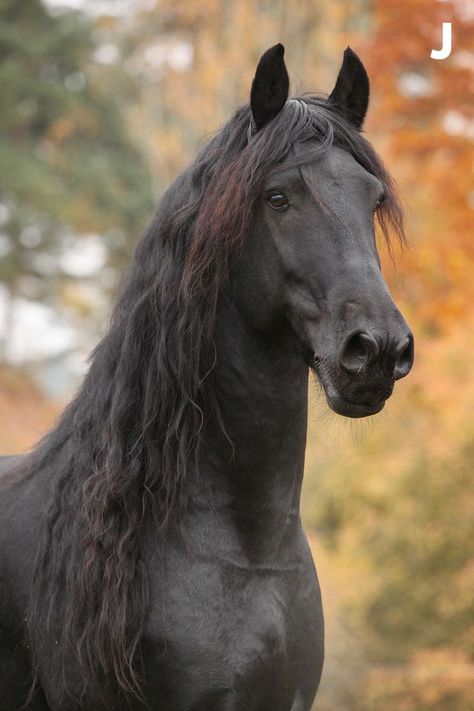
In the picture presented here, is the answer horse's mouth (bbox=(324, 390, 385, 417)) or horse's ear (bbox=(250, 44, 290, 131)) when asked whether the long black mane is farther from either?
horse's mouth (bbox=(324, 390, 385, 417))

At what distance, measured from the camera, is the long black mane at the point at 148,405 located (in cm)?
291

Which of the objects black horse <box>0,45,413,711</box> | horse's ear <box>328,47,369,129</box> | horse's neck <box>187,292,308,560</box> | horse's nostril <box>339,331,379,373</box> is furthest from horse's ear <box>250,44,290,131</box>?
horse's nostril <box>339,331,379,373</box>

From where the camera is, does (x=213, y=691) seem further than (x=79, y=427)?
No

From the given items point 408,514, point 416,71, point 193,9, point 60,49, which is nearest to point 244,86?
point 193,9

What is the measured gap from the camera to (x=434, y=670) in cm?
1054

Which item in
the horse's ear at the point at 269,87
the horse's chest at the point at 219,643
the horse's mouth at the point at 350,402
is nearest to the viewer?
the horse's mouth at the point at 350,402

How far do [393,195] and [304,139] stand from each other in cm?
32

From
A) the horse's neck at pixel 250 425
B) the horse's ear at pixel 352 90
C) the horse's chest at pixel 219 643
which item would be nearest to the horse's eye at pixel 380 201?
the horse's ear at pixel 352 90

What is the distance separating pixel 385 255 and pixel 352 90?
10439mm

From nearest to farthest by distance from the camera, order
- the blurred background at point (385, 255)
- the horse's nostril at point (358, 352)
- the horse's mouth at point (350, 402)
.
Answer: the horse's nostril at point (358, 352) → the horse's mouth at point (350, 402) → the blurred background at point (385, 255)

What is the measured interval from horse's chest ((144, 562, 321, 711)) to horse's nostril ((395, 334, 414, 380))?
73 centimetres

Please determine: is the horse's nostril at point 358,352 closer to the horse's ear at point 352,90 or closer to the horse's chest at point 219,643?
the horse's chest at point 219,643

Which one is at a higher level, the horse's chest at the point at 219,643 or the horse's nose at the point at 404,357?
the horse's nose at the point at 404,357

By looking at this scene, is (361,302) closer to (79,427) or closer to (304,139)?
(304,139)
